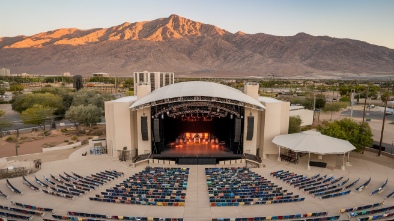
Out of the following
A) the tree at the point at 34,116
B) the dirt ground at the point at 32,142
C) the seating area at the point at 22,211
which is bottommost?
the dirt ground at the point at 32,142

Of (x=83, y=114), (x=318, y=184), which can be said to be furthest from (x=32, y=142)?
(x=318, y=184)

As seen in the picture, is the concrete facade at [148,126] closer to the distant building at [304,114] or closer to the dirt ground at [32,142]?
the dirt ground at [32,142]

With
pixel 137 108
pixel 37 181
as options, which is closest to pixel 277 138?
pixel 137 108

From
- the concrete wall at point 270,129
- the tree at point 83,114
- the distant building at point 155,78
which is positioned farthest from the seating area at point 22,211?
the distant building at point 155,78

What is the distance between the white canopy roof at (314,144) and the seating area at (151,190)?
1166 centimetres

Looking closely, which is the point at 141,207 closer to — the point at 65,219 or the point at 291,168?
the point at 65,219

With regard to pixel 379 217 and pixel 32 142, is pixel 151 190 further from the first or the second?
pixel 32 142

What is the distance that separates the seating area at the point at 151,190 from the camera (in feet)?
65.5

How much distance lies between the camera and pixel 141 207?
19.4m

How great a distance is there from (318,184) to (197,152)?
13.7 meters

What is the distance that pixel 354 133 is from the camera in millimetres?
30188

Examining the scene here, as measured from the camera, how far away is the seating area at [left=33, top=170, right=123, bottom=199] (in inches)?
842

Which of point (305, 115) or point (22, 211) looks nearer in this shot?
point (22, 211)

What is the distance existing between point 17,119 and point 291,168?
57.6 metres
